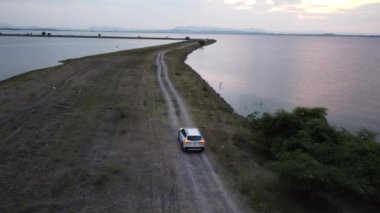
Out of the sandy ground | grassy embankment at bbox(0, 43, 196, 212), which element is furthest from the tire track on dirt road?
grassy embankment at bbox(0, 43, 196, 212)

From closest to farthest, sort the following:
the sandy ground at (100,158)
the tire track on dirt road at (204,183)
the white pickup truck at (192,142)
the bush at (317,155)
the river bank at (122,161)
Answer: the tire track on dirt road at (204,183) → the sandy ground at (100,158) → the river bank at (122,161) → the bush at (317,155) → the white pickup truck at (192,142)

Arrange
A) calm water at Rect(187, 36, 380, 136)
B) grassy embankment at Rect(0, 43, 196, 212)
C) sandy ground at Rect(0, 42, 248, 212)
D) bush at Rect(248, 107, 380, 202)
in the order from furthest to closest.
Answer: calm water at Rect(187, 36, 380, 136) → bush at Rect(248, 107, 380, 202) → grassy embankment at Rect(0, 43, 196, 212) → sandy ground at Rect(0, 42, 248, 212)

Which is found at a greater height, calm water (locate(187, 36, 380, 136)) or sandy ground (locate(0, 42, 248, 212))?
sandy ground (locate(0, 42, 248, 212))

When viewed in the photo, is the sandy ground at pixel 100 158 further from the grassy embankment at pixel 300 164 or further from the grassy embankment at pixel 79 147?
the grassy embankment at pixel 300 164

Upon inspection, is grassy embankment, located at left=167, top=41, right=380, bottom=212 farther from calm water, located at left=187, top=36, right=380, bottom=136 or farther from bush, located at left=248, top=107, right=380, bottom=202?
calm water, located at left=187, top=36, right=380, bottom=136

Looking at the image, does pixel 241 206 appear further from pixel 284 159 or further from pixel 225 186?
pixel 284 159

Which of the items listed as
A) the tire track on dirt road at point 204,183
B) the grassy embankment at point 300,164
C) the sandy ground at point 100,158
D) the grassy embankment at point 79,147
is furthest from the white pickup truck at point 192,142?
the grassy embankment at point 79,147

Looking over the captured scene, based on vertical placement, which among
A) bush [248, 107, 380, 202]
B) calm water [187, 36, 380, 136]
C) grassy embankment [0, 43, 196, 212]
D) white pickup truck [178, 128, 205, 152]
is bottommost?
calm water [187, 36, 380, 136]

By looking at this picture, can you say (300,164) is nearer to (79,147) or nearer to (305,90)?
(79,147)
